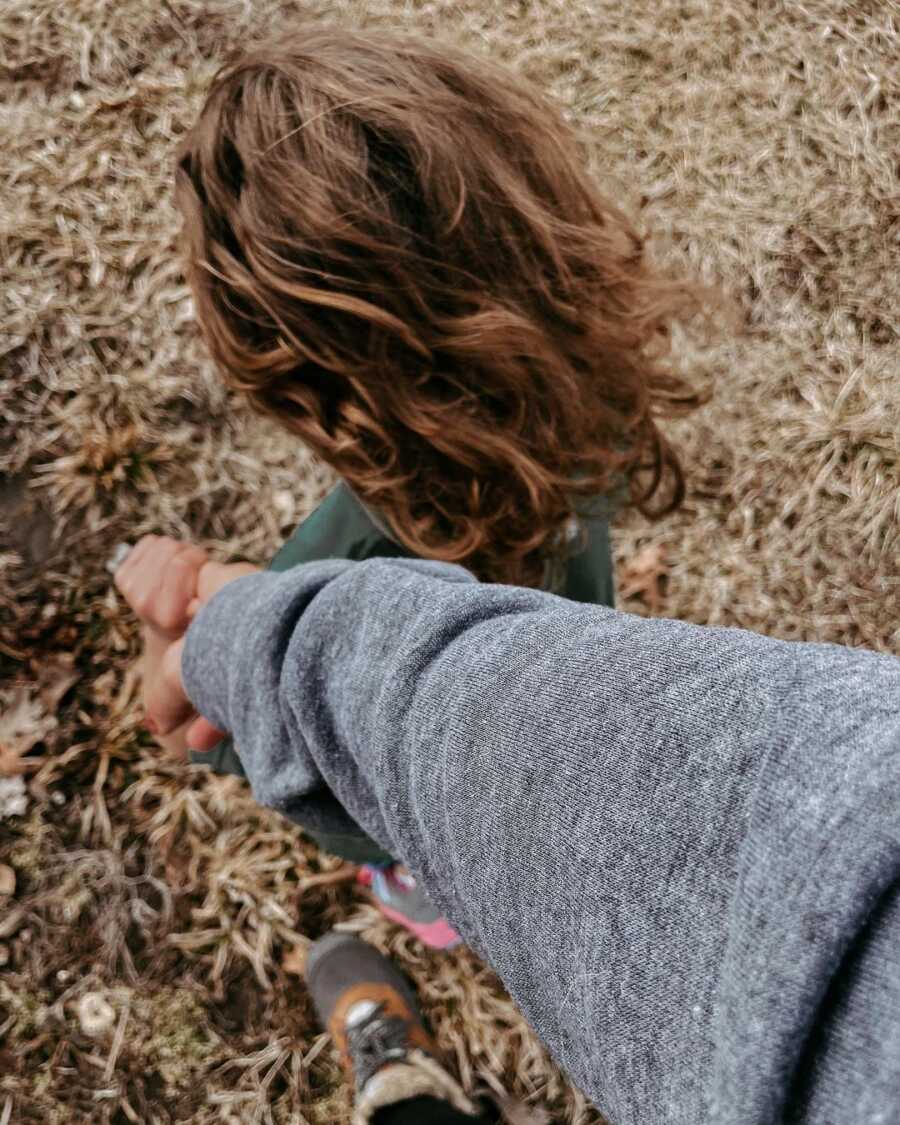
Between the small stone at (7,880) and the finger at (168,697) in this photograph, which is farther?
the small stone at (7,880)

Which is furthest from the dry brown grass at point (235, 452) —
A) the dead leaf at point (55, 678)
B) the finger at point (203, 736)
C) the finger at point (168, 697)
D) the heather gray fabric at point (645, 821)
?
the heather gray fabric at point (645, 821)

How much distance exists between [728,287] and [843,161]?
1.75 ft

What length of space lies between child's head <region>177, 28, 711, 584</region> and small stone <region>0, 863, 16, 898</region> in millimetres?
1350

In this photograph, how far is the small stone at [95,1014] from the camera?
1898mm

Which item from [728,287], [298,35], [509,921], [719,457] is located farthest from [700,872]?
[728,287]

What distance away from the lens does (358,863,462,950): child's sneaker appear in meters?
1.90

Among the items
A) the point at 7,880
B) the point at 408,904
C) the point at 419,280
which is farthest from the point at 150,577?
the point at 419,280

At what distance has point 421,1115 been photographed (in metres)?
1.83

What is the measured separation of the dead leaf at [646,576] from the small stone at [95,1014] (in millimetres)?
1636

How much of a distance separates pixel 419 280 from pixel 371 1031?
1651 millimetres

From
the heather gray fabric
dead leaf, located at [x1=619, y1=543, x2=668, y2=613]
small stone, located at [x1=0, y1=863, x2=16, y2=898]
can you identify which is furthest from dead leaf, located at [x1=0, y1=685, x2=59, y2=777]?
dead leaf, located at [x1=619, y1=543, x2=668, y2=613]

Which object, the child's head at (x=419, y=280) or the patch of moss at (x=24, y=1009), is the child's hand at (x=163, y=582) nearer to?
the child's head at (x=419, y=280)

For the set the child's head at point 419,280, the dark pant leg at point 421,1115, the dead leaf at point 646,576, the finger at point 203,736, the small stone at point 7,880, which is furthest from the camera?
the dead leaf at point 646,576

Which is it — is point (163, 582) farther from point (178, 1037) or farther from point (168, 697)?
point (178, 1037)
